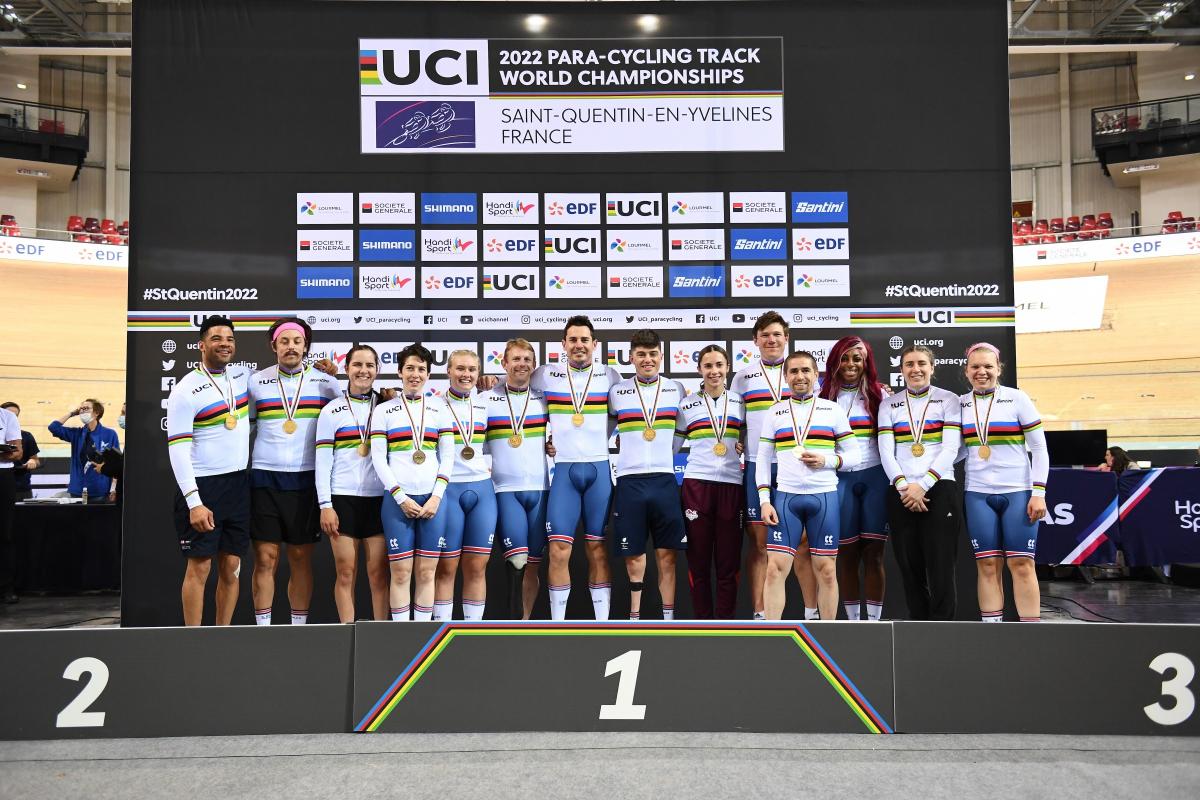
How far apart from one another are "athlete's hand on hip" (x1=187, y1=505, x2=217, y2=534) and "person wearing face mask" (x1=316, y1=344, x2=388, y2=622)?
0.58m

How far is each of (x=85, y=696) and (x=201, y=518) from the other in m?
1.65

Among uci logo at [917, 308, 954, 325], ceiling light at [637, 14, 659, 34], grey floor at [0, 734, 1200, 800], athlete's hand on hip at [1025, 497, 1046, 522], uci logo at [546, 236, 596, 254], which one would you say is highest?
ceiling light at [637, 14, 659, 34]

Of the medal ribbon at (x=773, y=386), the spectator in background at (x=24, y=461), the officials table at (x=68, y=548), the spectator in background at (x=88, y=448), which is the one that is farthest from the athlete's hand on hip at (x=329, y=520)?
the spectator in background at (x=88, y=448)

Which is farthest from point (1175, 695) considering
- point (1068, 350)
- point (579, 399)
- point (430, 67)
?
point (1068, 350)

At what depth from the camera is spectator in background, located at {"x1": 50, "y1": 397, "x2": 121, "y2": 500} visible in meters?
8.86

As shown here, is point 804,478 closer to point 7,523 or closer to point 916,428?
point 916,428

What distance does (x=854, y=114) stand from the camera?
6320mm

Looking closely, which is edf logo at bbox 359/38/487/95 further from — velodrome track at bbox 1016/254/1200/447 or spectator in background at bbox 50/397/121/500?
velodrome track at bbox 1016/254/1200/447

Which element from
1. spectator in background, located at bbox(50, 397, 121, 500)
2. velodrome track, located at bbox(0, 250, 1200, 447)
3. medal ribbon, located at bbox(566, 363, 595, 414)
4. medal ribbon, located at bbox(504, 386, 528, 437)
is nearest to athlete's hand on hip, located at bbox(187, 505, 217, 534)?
medal ribbon, located at bbox(504, 386, 528, 437)

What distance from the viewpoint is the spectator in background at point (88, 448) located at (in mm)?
8859

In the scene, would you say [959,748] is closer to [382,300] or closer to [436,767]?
[436,767]

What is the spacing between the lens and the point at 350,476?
5.03m

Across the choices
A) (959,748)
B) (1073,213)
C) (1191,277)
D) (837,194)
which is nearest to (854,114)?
(837,194)

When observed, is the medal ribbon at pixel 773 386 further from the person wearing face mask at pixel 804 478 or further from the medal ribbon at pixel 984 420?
the medal ribbon at pixel 984 420
